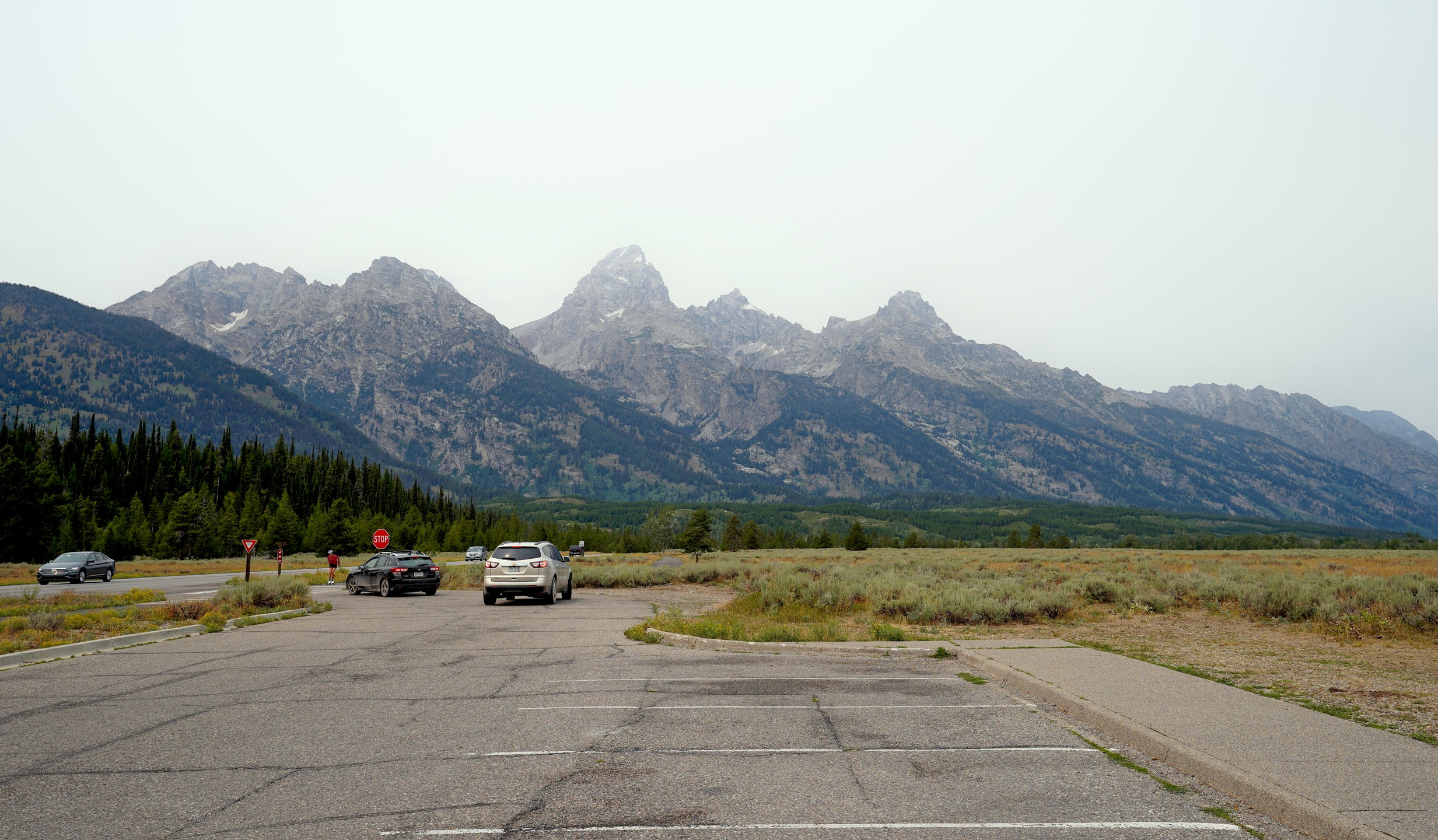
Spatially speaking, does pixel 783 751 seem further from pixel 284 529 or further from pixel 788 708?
pixel 284 529

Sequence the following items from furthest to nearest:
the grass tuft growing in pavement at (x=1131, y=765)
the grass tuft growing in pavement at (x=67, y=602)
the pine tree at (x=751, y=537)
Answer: the pine tree at (x=751, y=537)
the grass tuft growing in pavement at (x=67, y=602)
the grass tuft growing in pavement at (x=1131, y=765)

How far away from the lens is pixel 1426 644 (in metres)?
15.2

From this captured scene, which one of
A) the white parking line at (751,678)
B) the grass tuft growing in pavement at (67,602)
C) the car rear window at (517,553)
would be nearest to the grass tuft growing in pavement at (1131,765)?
the white parking line at (751,678)

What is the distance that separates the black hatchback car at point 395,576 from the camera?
32.8 m

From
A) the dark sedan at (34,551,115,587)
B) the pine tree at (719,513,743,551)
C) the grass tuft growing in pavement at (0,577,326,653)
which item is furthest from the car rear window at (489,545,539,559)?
the pine tree at (719,513,743,551)

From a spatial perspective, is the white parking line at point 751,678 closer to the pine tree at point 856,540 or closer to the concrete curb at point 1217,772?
the concrete curb at point 1217,772

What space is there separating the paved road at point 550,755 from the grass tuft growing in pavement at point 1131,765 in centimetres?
14

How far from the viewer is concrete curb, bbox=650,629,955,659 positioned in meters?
14.6

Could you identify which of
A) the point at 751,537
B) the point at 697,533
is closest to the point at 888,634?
the point at 697,533

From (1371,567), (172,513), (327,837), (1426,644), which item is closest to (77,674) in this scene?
(327,837)

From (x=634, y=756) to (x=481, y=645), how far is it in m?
10.1

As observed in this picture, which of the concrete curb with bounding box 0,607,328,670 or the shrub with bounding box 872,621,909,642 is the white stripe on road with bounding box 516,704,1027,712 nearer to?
the shrub with bounding box 872,621,909,642

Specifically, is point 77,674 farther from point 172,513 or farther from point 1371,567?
point 172,513

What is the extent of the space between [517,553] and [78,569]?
28.4 metres
